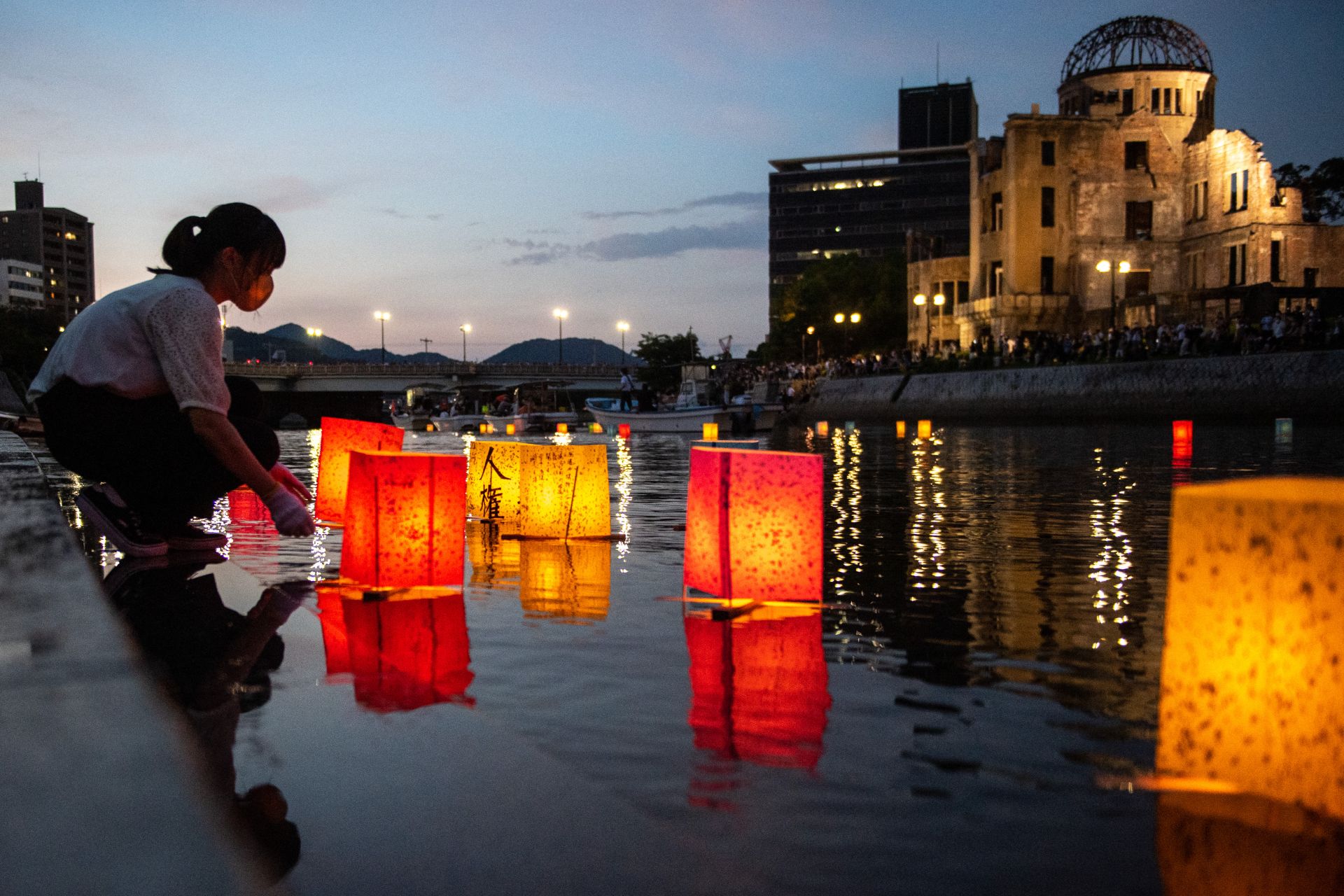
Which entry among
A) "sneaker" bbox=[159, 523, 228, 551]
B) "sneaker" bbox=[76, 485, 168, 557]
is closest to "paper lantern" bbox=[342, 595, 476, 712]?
"sneaker" bbox=[76, 485, 168, 557]

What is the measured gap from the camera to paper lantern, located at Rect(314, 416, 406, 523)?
7.29 metres

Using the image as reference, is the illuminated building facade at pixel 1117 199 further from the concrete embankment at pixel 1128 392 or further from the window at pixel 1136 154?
the concrete embankment at pixel 1128 392

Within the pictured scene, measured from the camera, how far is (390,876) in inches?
75.8

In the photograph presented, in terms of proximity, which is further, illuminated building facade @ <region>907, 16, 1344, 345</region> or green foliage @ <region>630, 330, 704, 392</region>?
green foliage @ <region>630, 330, 704, 392</region>

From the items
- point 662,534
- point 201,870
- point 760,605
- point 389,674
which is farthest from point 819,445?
point 201,870

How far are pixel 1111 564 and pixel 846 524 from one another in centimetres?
265

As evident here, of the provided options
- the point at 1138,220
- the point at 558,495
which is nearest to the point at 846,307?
the point at 1138,220

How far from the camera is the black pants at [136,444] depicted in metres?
4.90

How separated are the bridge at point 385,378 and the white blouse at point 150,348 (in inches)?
3287

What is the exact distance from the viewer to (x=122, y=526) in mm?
5430

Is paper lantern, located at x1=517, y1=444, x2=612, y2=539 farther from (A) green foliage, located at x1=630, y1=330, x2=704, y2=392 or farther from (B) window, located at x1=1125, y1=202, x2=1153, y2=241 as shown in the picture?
(A) green foliage, located at x1=630, y1=330, x2=704, y2=392

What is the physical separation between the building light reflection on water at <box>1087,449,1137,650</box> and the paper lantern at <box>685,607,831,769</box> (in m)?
1.08

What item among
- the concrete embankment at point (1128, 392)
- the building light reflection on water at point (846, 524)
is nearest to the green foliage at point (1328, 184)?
the concrete embankment at point (1128, 392)

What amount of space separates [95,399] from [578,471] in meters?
3.08
